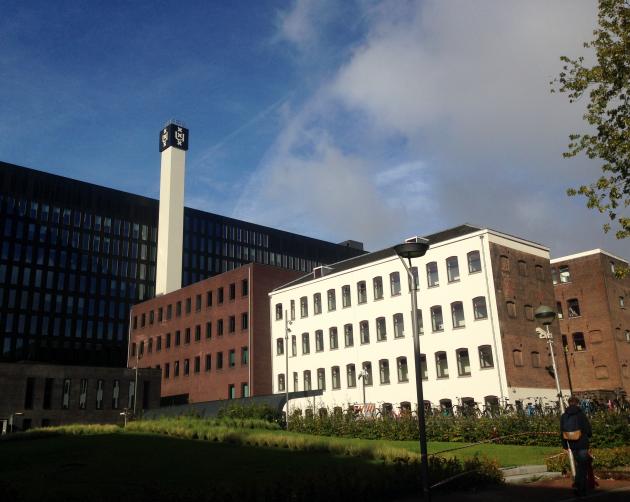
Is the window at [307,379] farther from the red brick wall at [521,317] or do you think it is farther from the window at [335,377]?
the red brick wall at [521,317]

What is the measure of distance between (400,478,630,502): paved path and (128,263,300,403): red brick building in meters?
47.9

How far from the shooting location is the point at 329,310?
59.4 metres

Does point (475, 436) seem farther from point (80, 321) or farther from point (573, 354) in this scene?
point (80, 321)

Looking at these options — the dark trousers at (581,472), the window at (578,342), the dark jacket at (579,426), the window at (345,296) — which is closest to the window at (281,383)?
the window at (345,296)

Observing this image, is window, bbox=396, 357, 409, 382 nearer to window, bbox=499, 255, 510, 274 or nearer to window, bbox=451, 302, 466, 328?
window, bbox=451, 302, 466, 328

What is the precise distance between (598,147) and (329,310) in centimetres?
3949

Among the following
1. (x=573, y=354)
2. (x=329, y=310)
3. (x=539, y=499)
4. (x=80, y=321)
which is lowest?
(x=539, y=499)

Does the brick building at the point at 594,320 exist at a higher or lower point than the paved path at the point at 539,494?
higher

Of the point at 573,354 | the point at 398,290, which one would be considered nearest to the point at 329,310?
the point at 398,290

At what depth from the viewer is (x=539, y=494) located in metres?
14.2

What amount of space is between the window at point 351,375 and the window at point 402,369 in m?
4.81

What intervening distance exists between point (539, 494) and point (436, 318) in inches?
1452

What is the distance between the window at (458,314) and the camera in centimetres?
4888

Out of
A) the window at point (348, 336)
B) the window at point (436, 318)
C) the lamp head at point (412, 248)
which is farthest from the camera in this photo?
the window at point (348, 336)
